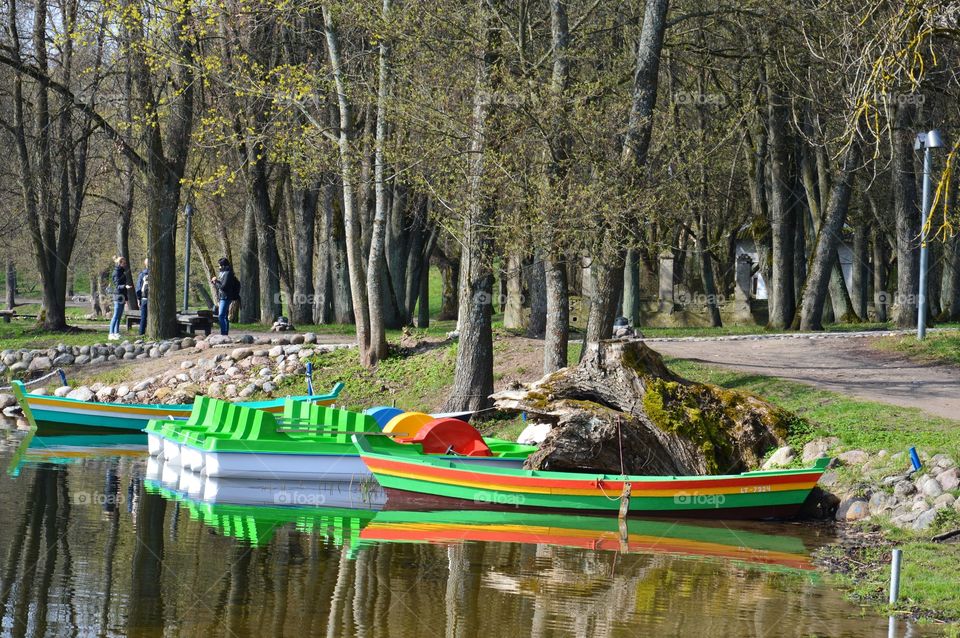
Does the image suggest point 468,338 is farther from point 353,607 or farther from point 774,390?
point 353,607

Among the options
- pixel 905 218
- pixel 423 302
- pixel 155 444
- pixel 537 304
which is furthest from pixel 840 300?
pixel 155 444

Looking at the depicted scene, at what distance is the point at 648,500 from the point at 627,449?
1.34 meters

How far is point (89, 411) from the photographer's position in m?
22.7

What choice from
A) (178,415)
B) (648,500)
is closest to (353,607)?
(648,500)

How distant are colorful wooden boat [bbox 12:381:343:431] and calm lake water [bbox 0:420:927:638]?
6.38m

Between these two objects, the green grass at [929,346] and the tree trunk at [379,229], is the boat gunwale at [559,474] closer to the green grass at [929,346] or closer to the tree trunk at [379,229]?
the tree trunk at [379,229]

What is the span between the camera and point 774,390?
62.4 feet

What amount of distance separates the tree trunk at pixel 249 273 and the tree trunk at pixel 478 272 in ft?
56.1

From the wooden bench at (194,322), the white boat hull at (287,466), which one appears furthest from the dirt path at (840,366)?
the wooden bench at (194,322)

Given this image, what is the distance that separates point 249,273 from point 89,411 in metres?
14.9

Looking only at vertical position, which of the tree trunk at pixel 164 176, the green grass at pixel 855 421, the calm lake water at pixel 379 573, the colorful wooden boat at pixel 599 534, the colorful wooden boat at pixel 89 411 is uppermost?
the tree trunk at pixel 164 176

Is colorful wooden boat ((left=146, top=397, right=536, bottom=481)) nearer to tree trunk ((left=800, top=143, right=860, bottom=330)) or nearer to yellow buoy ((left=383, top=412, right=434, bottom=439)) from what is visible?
yellow buoy ((left=383, top=412, right=434, bottom=439))

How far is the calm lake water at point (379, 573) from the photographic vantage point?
9.33 m

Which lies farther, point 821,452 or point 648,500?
point 821,452
